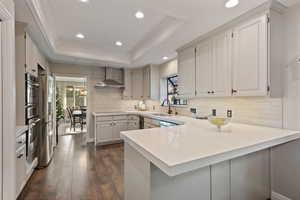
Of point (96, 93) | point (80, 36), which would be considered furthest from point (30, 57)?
point (96, 93)

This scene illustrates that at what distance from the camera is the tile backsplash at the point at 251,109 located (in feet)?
6.05

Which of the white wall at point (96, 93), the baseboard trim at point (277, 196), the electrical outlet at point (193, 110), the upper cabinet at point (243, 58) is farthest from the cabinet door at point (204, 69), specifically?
the white wall at point (96, 93)

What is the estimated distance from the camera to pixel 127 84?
4992mm

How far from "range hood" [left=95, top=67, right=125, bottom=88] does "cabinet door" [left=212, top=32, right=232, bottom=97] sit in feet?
10.5

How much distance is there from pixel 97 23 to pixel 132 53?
1.68m

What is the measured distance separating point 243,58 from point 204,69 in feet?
2.19

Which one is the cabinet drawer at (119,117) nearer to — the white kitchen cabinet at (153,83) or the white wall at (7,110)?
the white kitchen cabinet at (153,83)

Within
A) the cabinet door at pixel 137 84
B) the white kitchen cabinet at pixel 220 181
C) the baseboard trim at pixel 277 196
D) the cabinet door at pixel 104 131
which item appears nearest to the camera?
the white kitchen cabinet at pixel 220 181

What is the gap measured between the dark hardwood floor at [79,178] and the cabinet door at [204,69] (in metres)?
2.04

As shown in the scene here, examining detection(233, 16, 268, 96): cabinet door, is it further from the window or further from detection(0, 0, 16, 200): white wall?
detection(0, 0, 16, 200): white wall

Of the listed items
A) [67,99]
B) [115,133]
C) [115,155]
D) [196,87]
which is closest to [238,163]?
[196,87]

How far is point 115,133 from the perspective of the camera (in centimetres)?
441

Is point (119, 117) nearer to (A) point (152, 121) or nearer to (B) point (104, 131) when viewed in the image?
(B) point (104, 131)

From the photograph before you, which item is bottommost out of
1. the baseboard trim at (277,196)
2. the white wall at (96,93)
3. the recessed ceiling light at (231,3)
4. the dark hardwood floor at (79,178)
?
the dark hardwood floor at (79,178)
